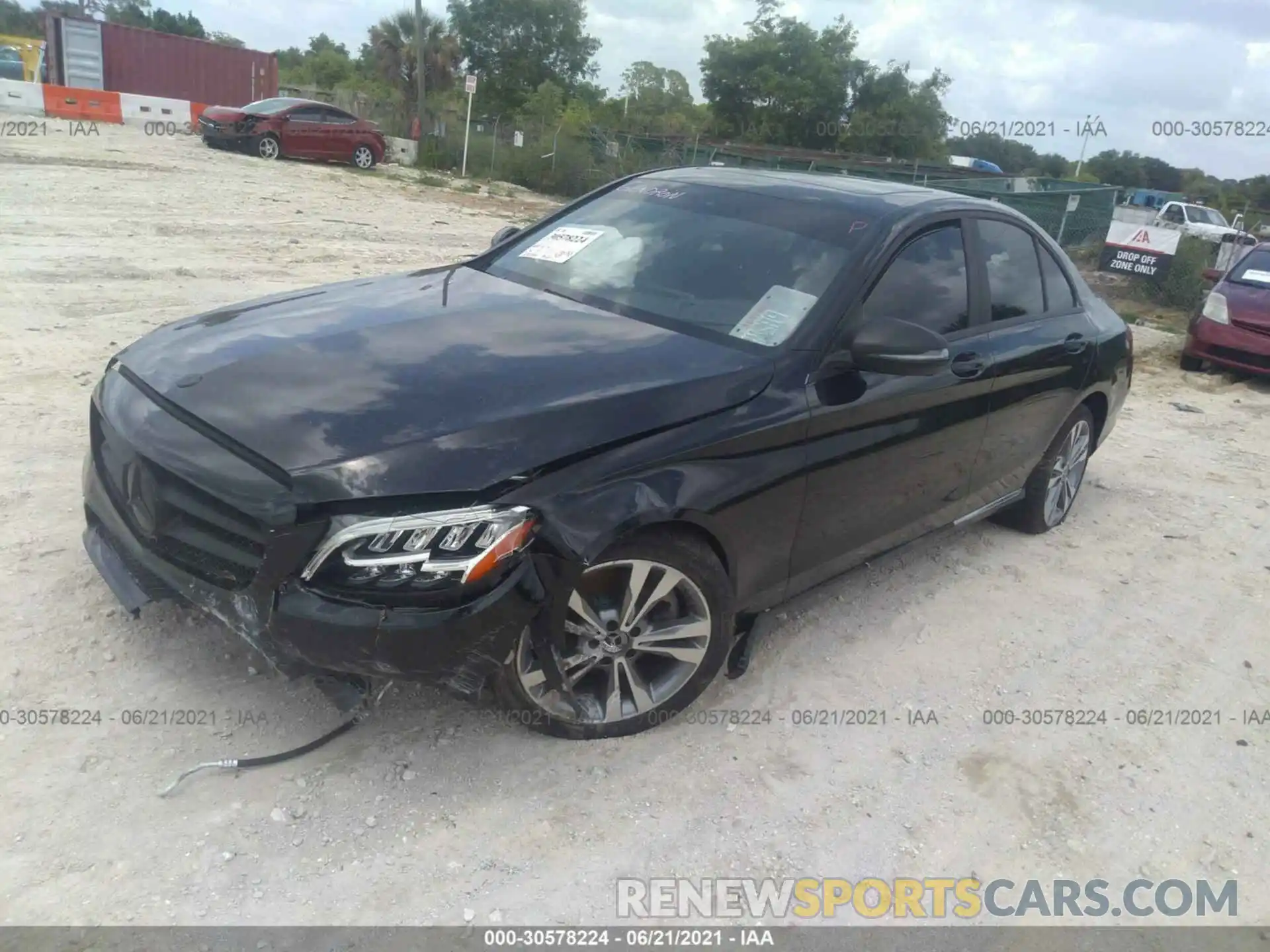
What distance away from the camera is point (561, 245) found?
4.20m

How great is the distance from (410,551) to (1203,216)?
110ft

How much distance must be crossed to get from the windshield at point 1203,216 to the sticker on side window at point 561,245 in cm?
2974

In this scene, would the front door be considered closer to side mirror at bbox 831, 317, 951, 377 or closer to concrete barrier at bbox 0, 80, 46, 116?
side mirror at bbox 831, 317, 951, 377

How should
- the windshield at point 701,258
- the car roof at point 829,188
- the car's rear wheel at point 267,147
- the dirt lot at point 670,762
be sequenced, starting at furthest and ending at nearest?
the car's rear wheel at point 267,147, the car roof at point 829,188, the windshield at point 701,258, the dirt lot at point 670,762

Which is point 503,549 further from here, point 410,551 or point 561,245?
point 561,245

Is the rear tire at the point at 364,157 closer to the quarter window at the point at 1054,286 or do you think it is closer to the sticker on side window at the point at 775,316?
the quarter window at the point at 1054,286

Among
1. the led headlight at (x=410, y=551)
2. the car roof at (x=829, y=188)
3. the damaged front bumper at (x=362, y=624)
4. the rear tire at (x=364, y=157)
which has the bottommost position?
the rear tire at (x=364, y=157)

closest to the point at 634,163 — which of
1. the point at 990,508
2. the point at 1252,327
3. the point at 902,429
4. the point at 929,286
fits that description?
the point at 1252,327

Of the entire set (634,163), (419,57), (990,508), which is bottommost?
(990,508)

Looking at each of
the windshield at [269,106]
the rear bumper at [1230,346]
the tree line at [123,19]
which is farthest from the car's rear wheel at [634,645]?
the tree line at [123,19]

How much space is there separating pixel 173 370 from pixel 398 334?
27.4 inches

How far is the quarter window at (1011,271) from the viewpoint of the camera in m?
4.33

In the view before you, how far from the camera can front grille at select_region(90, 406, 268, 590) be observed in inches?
102

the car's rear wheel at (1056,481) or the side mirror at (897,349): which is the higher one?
the side mirror at (897,349)
